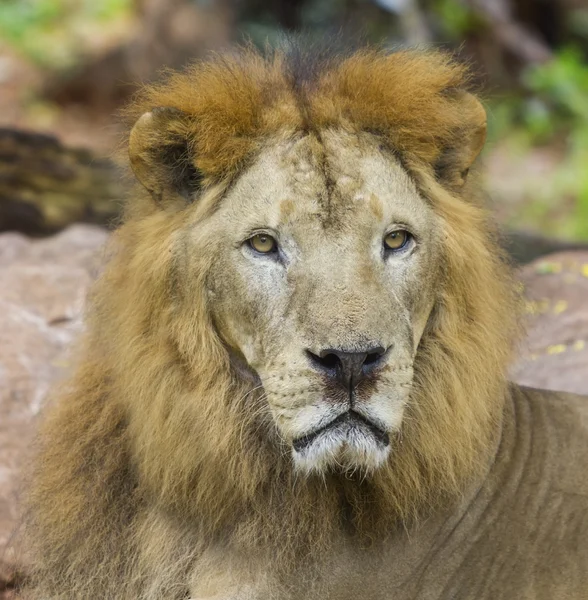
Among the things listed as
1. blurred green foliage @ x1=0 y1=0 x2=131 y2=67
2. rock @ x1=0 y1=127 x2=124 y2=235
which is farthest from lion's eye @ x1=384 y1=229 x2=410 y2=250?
blurred green foliage @ x1=0 y1=0 x2=131 y2=67

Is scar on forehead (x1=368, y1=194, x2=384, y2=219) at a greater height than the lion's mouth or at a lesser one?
greater

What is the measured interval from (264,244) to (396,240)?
17.7 inches

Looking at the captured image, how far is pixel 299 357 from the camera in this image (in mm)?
3439

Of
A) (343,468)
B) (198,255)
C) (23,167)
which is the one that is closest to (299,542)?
(343,468)

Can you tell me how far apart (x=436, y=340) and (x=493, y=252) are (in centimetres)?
50

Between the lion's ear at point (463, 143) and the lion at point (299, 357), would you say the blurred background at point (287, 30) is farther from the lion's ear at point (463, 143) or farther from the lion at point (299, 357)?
the lion at point (299, 357)

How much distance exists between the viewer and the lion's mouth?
336 centimetres

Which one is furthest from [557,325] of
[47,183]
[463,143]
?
[47,183]

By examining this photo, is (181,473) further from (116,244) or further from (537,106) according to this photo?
(537,106)

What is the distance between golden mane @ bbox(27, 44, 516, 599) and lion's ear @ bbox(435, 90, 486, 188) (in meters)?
0.02

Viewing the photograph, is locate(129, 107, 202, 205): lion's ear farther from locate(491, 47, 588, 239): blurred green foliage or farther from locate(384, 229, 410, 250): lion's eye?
locate(491, 47, 588, 239): blurred green foliage

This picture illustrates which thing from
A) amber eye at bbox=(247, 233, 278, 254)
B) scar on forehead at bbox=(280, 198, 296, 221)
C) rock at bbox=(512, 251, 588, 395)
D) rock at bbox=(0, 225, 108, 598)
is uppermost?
scar on forehead at bbox=(280, 198, 296, 221)

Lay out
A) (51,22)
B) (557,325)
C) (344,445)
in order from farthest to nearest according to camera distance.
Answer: (51,22)
(557,325)
(344,445)

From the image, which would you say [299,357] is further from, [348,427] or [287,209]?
[287,209]
